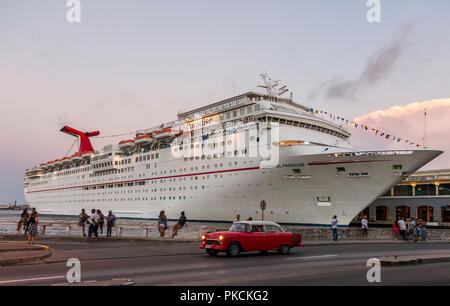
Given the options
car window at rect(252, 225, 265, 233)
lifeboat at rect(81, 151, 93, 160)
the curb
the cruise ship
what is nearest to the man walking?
the cruise ship

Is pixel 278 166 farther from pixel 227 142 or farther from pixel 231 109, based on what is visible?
pixel 231 109

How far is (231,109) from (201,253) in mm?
23262

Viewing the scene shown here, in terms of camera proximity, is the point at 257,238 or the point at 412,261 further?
the point at 257,238

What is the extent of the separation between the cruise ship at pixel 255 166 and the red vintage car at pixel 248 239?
558 inches

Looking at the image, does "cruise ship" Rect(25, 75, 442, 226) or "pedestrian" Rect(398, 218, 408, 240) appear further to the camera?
"cruise ship" Rect(25, 75, 442, 226)

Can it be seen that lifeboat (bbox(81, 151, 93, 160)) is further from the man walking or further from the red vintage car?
the red vintage car

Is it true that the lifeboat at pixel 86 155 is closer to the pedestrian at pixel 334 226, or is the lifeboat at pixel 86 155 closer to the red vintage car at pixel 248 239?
the pedestrian at pixel 334 226

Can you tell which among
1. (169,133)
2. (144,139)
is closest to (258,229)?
(169,133)

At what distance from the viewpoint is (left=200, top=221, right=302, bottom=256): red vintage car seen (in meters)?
15.0

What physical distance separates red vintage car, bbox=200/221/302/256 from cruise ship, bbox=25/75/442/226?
46.5 ft

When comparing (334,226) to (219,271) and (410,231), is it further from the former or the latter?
(219,271)

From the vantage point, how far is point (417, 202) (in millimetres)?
53875

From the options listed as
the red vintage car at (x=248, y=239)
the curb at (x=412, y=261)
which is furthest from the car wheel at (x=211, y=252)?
the curb at (x=412, y=261)

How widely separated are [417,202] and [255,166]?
3297cm
